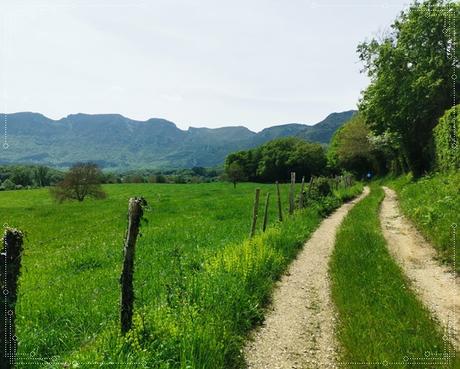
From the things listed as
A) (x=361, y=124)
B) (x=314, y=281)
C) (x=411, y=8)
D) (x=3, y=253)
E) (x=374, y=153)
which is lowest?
(x=314, y=281)

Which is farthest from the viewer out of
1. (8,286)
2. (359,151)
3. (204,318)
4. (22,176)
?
(22,176)

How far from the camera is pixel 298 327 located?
29.0 ft

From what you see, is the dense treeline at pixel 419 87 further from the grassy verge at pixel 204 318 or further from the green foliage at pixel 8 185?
the green foliage at pixel 8 185

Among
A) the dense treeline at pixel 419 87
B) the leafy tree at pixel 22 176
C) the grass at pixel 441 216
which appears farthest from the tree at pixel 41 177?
the grass at pixel 441 216

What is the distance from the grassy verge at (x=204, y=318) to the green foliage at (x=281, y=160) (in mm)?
114182

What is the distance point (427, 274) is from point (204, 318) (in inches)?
328

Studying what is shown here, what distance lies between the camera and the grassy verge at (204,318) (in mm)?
6426

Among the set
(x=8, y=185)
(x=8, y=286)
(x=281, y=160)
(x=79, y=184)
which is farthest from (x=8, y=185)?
(x=8, y=286)

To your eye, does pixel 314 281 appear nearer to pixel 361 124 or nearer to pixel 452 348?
pixel 452 348

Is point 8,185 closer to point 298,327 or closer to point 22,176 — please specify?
point 22,176

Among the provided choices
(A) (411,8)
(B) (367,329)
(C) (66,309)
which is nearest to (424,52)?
(A) (411,8)

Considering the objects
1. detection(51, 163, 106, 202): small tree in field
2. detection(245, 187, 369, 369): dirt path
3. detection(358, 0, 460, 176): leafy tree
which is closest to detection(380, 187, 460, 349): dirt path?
detection(245, 187, 369, 369): dirt path

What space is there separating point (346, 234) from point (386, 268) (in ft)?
18.4

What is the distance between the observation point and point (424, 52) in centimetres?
3734
